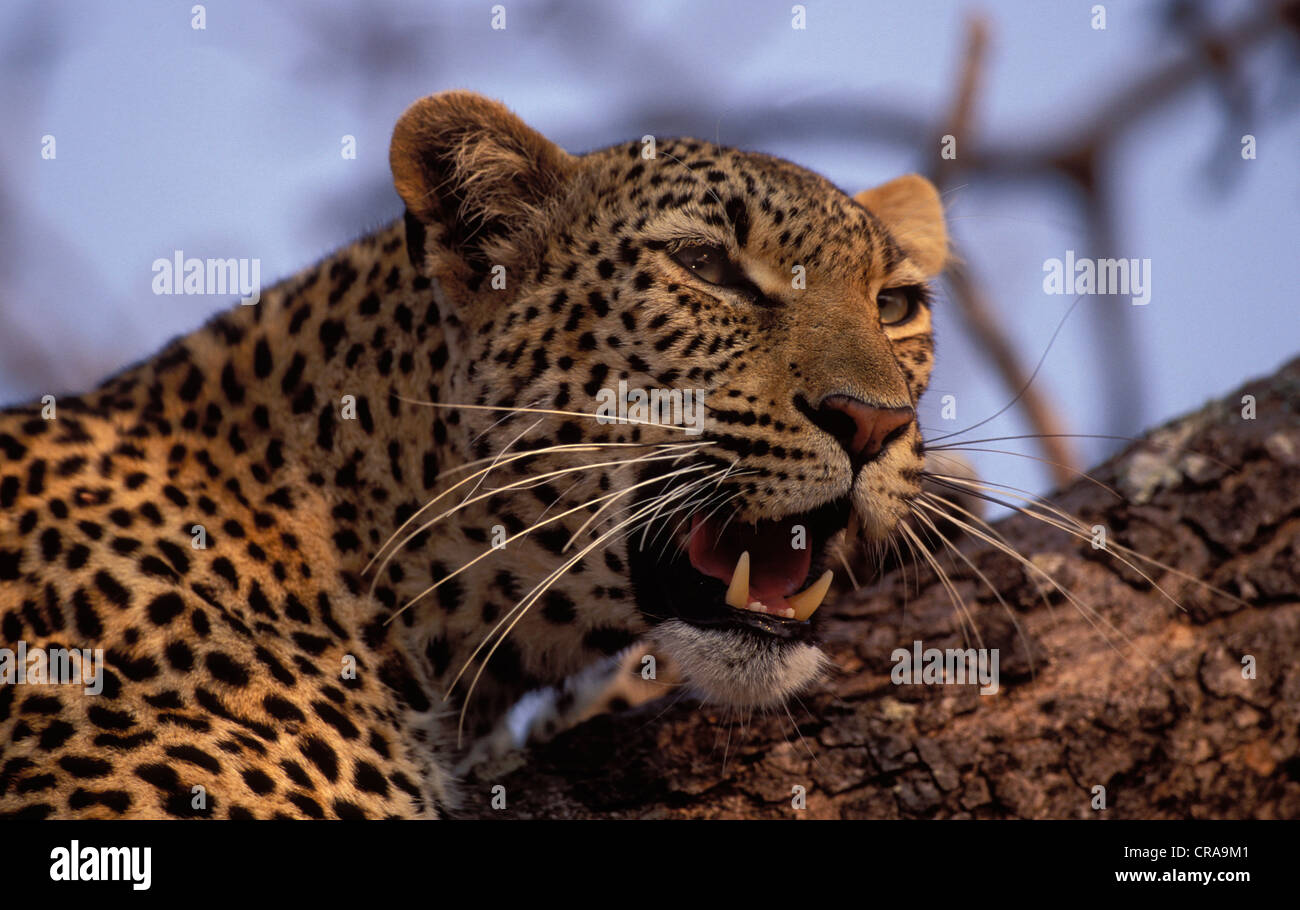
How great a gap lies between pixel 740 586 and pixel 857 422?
713 mm

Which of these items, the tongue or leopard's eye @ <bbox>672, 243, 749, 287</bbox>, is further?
leopard's eye @ <bbox>672, 243, 749, 287</bbox>

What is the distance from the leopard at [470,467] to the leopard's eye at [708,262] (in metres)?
0.01

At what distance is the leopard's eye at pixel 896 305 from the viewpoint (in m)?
5.23

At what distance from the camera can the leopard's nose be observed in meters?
4.16

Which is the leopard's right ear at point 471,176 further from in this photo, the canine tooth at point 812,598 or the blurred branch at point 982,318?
the blurred branch at point 982,318

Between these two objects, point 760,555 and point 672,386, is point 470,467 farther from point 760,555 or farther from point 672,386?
point 760,555

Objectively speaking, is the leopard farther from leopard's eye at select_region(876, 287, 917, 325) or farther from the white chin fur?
leopard's eye at select_region(876, 287, 917, 325)

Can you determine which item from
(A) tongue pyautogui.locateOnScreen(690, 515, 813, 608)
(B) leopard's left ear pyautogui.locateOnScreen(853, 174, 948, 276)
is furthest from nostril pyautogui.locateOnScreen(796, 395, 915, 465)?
(B) leopard's left ear pyautogui.locateOnScreen(853, 174, 948, 276)

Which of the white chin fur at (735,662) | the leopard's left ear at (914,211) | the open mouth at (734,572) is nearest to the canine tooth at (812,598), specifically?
the open mouth at (734,572)

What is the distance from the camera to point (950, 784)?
4.63 m

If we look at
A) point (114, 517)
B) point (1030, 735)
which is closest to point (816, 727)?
point (1030, 735)

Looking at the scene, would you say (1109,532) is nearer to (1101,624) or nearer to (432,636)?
(1101,624)

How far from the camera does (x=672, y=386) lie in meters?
4.45

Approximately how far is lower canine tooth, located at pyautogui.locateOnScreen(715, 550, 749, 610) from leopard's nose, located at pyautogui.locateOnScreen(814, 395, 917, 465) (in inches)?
20.3
